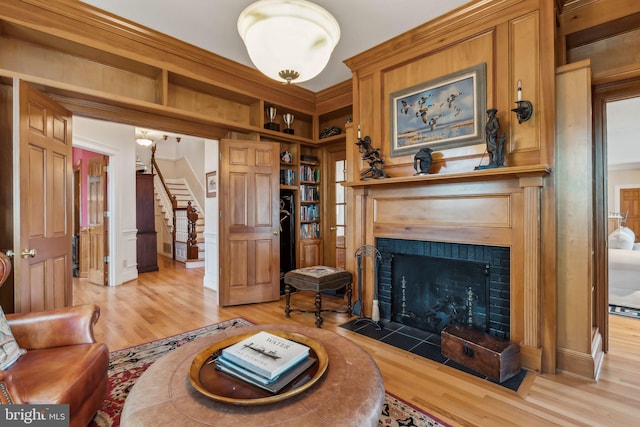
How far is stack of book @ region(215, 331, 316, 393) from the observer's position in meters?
1.19

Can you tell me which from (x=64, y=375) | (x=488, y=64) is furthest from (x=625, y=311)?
(x=64, y=375)

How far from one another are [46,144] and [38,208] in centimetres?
51

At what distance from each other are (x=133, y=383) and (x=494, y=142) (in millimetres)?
3163

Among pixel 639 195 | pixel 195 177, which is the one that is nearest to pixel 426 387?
pixel 195 177

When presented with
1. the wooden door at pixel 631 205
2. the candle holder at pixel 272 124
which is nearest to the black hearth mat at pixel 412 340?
the candle holder at pixel 272 124

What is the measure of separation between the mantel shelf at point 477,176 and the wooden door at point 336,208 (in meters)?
1.54

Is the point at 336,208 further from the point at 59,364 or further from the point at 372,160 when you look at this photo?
the point at 59,364

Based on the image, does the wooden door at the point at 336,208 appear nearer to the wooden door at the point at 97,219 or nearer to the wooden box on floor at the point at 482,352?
the wooden box on floor at the point at 482,352

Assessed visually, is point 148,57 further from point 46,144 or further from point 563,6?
point 563,6

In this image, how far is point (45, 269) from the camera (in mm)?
2381

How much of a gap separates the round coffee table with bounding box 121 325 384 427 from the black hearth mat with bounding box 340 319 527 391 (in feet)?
4.58

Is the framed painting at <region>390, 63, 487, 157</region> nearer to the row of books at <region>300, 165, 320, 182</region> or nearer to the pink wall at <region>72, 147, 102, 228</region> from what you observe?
the row of books at <region>300, 165, 320, 182</region>

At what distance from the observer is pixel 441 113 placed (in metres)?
2.80

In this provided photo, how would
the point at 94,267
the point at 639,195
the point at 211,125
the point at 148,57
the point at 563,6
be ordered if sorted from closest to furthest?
1. the point at 563,6
2. the point at 148,57
3. the point at 211,125
4. the point at 94,267
5. the point at 639,195
